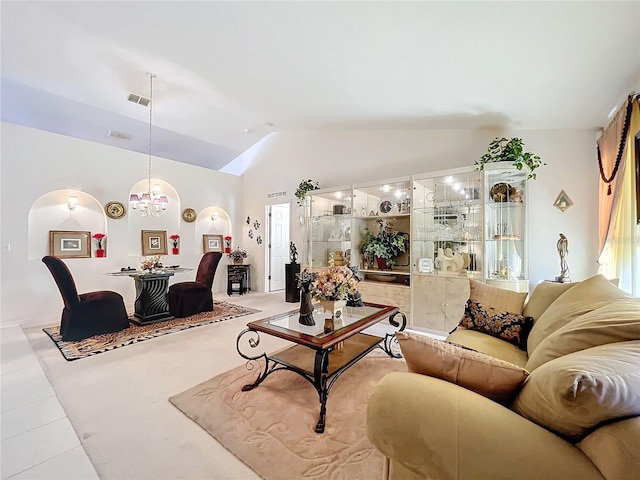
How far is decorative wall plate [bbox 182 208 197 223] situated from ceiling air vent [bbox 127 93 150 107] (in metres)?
2.27

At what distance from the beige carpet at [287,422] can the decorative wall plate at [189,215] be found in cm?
448

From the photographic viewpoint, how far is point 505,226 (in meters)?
3.58

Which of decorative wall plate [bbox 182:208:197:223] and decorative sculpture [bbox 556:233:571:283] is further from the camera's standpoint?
decorative wall plate [bbox 182:208:197:223]

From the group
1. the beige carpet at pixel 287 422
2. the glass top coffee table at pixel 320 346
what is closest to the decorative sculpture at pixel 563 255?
the glass top coffee table at pixel 320 346

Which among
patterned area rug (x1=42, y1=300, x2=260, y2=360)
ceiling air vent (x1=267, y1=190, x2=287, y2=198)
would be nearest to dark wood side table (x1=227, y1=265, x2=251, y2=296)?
patterned area rug (x1=42, y1=300, x2=260, y2=360)

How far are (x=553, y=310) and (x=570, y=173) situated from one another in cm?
256

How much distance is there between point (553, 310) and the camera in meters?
1.86

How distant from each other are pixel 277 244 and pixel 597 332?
627 cm

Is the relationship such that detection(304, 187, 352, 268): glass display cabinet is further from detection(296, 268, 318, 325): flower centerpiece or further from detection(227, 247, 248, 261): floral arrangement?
detection(296, 268, 318, 325): flower centerpiece

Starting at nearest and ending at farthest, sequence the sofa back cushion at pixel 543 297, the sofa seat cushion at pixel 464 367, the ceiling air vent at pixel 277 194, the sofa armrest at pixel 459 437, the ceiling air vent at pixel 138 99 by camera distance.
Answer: the sofa armrest at pixel 459 437 < the sofa seat cushion at pixel 464 367 < the sofa back cushion at pixel 543 297 < the ceiling air vent at pixel 138 99 < the ceiling air vent at pixel 277 194

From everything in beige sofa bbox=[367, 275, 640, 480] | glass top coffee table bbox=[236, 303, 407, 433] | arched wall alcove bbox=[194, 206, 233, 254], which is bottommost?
glass top coffee table bbox=[236, 303, 407, 433]

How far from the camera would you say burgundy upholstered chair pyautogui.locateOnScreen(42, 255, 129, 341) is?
3.34m

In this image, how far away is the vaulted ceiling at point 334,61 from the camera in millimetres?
1932

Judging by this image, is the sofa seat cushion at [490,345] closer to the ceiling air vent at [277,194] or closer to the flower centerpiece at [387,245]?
the flower centerpiece at [387,245]
